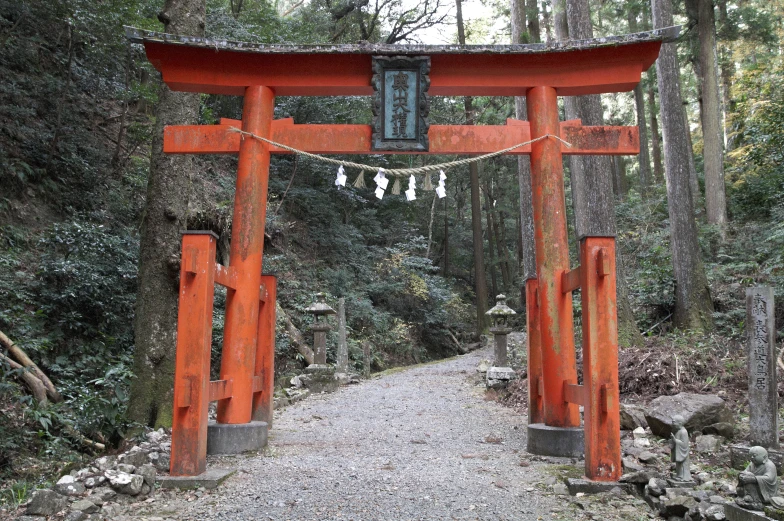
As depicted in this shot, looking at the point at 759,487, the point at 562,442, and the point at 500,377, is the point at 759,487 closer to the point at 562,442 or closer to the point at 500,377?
the point at 562,442

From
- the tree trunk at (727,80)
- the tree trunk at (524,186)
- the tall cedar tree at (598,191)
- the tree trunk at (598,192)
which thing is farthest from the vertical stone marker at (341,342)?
the tree trunk at (727,80)

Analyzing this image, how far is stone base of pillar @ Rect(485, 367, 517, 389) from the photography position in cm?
1019

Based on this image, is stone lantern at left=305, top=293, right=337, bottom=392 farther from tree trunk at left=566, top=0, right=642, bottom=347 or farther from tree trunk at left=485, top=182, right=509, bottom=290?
tree trunk at left=485, top=182, right=509, bottom=290

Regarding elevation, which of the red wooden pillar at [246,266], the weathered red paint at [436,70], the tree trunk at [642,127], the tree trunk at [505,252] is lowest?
the red wooden pillar at [246,266]

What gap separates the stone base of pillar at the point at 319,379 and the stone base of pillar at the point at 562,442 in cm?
602

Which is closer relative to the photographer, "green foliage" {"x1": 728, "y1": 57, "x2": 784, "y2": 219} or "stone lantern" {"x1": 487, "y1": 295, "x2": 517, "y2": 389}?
"stone lantern" {"x1": 487, "y1": 295, "x2": 517, "y2": 389}

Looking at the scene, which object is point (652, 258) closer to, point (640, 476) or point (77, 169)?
point (640, 476)

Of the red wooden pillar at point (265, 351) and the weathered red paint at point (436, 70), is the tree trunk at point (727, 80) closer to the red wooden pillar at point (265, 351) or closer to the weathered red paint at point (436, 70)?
the weathered red paint at point (436, 70)

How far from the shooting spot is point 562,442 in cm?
512

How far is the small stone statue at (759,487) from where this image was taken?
10.1ft

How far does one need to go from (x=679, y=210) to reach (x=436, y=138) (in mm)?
7151

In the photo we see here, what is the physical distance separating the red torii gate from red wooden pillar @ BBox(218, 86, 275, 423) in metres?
0.01

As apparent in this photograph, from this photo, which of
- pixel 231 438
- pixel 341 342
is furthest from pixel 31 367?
pixel 341 342

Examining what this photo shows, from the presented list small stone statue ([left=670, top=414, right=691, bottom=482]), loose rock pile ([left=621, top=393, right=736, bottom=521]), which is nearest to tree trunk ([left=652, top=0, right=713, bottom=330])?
loose rock pile ([left=621, top=393, right=736, bottom=521])
